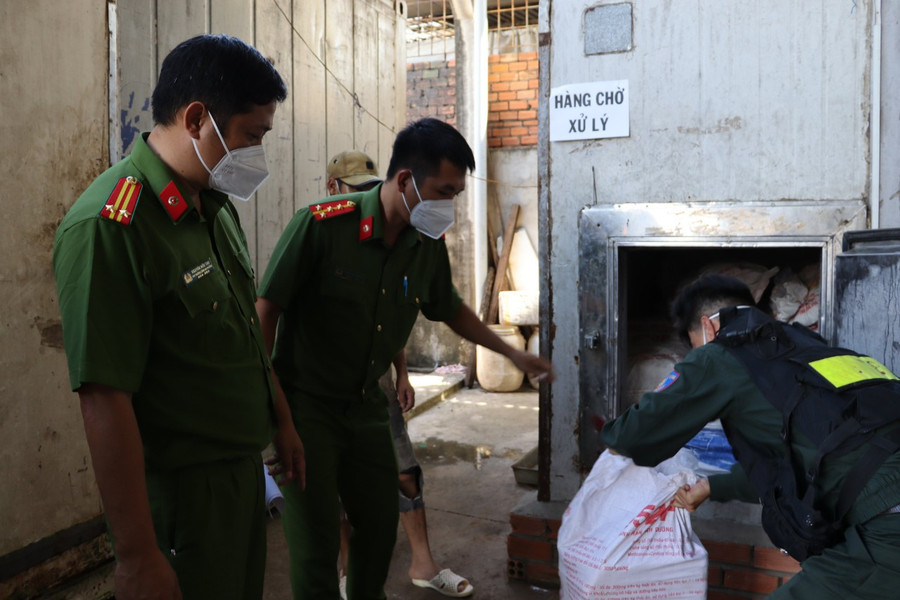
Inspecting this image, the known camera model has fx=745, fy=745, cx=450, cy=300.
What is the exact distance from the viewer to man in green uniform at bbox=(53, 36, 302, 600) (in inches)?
48.4

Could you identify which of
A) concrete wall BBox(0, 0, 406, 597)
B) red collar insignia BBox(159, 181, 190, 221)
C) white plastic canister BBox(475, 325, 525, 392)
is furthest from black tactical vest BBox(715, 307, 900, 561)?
white plastic canister BBox(475, 325, 525, 392)

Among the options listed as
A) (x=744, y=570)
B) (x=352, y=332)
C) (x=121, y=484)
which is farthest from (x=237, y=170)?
(x=744, y=570)

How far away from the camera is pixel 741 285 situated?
2248 mm

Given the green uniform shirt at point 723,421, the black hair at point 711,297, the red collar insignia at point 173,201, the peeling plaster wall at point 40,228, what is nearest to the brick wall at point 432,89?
the peeling plaster wall at point 40,228

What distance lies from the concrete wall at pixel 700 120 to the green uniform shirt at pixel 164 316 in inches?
62.7

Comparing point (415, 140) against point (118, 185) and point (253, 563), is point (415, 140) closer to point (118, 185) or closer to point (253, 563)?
point (118, 185)

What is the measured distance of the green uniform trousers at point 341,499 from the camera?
6.88ft

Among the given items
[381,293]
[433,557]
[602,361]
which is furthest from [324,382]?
[433,557]

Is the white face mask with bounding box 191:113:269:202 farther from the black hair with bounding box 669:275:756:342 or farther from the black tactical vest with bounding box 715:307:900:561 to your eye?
the black hair with bounding box 669:275:756:342

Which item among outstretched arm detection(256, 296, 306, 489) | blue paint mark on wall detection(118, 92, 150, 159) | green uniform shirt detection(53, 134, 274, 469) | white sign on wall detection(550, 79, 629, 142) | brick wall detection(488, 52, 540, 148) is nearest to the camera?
green uniform shirt detection(53, 134, 274, 469)

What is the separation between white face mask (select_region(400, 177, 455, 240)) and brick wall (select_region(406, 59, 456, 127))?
5371mm

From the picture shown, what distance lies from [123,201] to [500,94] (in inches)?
253

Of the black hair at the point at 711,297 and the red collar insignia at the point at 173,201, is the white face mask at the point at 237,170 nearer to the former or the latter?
the red collar insignia at the point at 173,201

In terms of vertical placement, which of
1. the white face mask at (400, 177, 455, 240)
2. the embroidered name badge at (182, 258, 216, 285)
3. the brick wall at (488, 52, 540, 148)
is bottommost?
the embroidered name badge at (182, 258, 216, 285)
